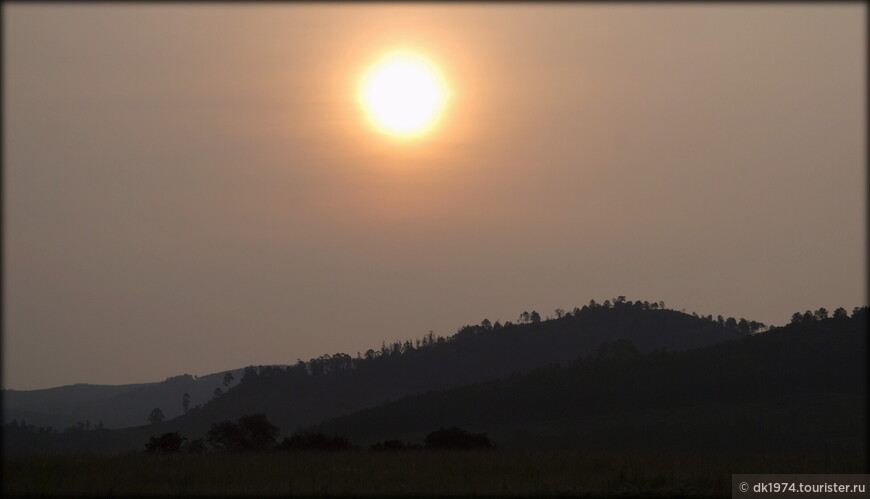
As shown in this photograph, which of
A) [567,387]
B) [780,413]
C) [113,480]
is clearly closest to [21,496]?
[113,480]

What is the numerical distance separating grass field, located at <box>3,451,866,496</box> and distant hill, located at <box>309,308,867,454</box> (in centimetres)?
8099

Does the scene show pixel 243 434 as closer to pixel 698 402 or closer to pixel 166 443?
pixel 166 443

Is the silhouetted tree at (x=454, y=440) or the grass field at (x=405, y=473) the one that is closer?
the grass field at (x=405, y=473)

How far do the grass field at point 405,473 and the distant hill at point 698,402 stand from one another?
3189 inches

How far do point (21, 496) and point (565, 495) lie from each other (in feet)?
59.0

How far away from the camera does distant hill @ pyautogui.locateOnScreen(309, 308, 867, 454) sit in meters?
135

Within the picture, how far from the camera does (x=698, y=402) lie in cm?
16325

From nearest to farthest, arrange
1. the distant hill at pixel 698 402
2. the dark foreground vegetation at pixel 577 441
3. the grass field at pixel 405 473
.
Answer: the grass field at pixel 405 473
the dark foreground vegetation at pixel 577 441
the distant hill at pixel 698 402

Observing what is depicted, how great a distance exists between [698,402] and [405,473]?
434ft

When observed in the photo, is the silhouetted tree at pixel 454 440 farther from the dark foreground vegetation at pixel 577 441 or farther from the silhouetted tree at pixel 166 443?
the silhouetted tree at pixel 166 443

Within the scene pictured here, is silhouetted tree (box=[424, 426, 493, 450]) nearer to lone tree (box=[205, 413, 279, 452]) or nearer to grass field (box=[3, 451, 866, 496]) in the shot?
grass field (box=[3, 451, 866, 496])

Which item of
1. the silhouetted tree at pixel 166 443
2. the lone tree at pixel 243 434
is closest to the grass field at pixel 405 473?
the silhouetted tree at pixel 166 443

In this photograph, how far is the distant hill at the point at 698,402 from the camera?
444ft

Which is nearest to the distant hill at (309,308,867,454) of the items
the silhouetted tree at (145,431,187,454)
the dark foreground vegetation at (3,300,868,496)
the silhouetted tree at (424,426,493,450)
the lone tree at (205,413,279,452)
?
the dark foreground vegetation at (3,300,868,496)
